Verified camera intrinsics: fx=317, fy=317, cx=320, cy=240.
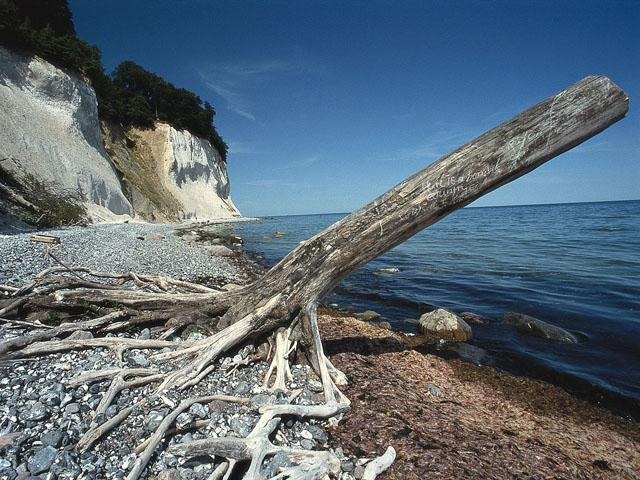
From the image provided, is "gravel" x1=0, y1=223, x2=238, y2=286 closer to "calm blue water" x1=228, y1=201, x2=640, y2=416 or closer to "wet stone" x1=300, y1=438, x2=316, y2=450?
"calm blue water" x1=228, y1=201, x2=640, y2=416

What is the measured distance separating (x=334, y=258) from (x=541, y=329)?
21.1 ft

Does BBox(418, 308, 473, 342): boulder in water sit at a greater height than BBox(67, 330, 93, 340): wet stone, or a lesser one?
lesser

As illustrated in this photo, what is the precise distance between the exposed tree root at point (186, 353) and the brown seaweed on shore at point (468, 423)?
20.4 inches

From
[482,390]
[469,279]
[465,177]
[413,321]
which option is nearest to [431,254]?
[469,279]

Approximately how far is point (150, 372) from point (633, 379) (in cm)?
785

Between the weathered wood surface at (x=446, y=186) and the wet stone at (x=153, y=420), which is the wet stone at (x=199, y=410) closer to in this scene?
the wet stone at (x=153, y=420)

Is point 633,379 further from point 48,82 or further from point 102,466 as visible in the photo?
point 48,82

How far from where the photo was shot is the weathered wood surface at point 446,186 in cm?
346

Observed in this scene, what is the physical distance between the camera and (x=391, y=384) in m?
4.39

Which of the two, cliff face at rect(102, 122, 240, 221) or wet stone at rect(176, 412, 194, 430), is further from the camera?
cliff face at rect(102, 122, 240, 221)

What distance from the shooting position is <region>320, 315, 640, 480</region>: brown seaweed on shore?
10.1 feet

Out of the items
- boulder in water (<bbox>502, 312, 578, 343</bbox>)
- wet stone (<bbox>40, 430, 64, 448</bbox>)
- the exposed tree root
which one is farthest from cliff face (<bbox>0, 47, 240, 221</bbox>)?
boulder in water (<bbox>502, 312, 578, 343</bbox>)

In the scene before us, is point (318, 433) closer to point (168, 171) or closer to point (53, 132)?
point (53, 132)

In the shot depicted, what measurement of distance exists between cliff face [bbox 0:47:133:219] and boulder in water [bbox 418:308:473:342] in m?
25.0
